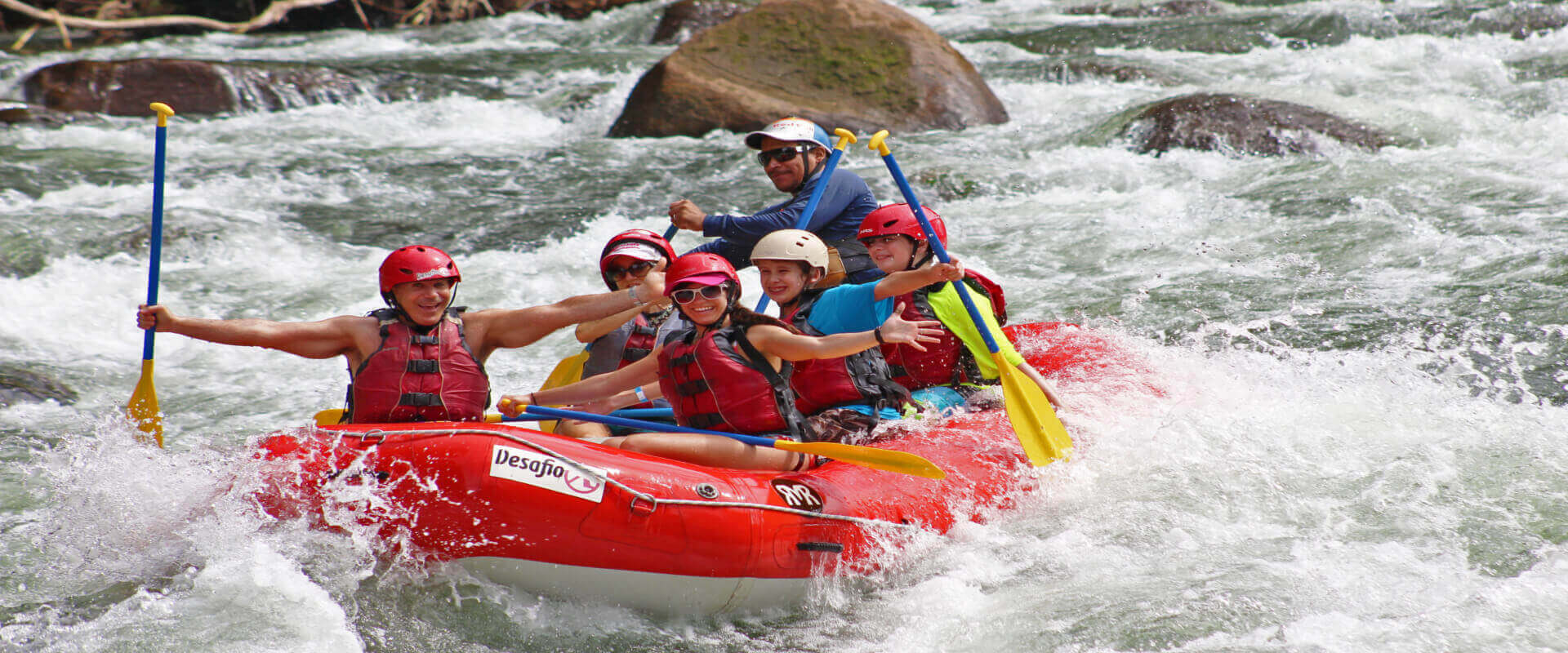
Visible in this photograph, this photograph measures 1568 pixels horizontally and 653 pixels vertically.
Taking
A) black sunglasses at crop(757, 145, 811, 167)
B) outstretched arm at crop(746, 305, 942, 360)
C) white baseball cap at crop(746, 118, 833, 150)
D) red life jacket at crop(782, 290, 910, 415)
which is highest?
white baseball cap at crop(746, 118, 833, 150)

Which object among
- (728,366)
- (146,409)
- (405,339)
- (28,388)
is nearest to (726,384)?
(728,366)

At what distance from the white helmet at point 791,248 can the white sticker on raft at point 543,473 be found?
44.3 inches

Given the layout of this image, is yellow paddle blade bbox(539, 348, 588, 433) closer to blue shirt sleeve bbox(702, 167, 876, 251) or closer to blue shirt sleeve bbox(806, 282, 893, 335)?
blue shirt sleeve bbox(702, 167, 876, 251)

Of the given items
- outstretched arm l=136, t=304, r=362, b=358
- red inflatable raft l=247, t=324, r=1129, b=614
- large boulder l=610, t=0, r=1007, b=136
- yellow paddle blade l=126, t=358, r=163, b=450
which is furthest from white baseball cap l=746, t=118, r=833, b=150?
large boulder l=610, t=0, r=1007, b=136

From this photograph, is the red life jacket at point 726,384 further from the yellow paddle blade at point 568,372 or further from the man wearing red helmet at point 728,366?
the yellow paddle blade at point 568,372

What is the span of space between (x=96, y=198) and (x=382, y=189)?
189 cm

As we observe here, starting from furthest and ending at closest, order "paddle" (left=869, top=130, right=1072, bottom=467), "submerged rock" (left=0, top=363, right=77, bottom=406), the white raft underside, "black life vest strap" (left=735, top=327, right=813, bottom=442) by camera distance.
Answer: "submerged rock" (left=0, top=363, right=77, bottom=406) < "paddle" (left=869, top=130, right=1072, bottom=467) < "black life vest strap" (left=735, top=327, right=813, bottom=442) < the white raft underside

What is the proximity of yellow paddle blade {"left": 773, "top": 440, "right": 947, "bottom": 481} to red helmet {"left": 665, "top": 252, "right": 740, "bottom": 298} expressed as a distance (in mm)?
571

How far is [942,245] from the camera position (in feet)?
15.1

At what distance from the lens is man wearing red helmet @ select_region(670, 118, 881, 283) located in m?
5.29

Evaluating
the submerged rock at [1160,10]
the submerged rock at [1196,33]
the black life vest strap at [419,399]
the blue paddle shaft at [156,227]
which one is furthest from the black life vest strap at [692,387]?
the submerged rock at [1160,10]

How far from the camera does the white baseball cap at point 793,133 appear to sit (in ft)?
17.2

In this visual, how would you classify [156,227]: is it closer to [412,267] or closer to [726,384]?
[412,267]

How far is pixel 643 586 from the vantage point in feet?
12.4
